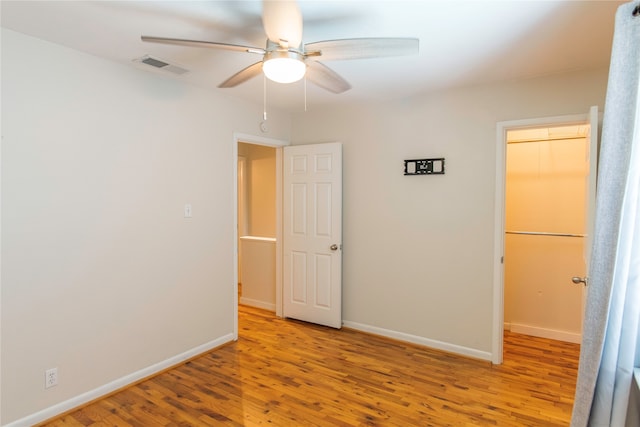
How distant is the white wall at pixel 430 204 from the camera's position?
10.4ft

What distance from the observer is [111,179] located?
2707mm

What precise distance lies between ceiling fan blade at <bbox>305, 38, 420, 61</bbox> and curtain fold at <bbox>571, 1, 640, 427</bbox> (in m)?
0.84

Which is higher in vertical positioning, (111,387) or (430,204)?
(430,204)

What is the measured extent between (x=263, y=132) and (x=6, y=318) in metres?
2.64

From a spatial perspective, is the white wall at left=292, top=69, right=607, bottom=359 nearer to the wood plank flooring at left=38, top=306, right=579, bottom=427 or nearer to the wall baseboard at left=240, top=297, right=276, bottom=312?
the wood plank flooring at left=38, top=306, right=579, bottom=427

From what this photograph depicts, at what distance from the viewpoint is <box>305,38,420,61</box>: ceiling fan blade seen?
172cm

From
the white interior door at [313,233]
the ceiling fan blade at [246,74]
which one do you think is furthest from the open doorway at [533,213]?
the ceiling fan blade at [246,74]

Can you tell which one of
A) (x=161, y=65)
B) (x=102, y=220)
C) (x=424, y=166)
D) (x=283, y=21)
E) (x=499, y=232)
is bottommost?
(x=499, y=232)

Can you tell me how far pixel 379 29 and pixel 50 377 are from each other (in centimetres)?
298

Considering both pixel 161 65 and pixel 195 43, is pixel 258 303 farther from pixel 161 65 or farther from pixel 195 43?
pixel 195 43

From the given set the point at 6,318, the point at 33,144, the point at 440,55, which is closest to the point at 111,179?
the point at 33,144

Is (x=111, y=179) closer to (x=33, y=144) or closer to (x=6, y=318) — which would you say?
(x=33, y=144)

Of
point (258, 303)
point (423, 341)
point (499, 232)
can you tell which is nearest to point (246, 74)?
point (499, 232)

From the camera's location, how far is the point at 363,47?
5.87ft
